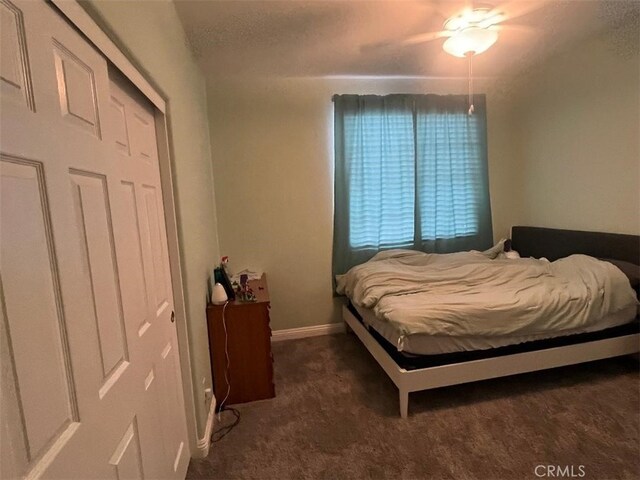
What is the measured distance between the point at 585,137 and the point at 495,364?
2.29 meters

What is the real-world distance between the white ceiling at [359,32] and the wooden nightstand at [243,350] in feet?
6.21

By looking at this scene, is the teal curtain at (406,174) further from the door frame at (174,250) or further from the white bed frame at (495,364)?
the door frame at (174,250)

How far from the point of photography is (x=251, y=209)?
3301 mm

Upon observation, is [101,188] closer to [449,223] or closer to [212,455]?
[212,455]

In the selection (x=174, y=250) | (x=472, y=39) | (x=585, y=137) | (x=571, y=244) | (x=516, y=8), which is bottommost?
(x=571, y=244)

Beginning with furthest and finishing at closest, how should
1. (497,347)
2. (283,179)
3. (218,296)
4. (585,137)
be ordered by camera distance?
(283,179), (585,137), (218,296), (497,347)

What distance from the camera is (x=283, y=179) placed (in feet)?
10.9

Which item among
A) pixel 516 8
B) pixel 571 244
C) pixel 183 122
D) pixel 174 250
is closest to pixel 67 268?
pixel 174 250

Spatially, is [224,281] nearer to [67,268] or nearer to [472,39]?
[67,268]

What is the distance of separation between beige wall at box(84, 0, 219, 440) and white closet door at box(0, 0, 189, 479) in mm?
163

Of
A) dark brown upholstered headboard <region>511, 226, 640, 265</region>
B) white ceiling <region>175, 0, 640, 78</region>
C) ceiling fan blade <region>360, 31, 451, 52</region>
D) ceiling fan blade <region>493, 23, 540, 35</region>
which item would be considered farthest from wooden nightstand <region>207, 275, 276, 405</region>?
dark brown upholstered headboard <region>511, 226, 640, 265</region>

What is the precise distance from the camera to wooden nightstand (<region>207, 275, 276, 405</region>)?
7.49ft

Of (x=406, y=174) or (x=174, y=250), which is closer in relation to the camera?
(x=174, y=250)

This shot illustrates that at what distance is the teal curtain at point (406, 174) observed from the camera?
131 inches
